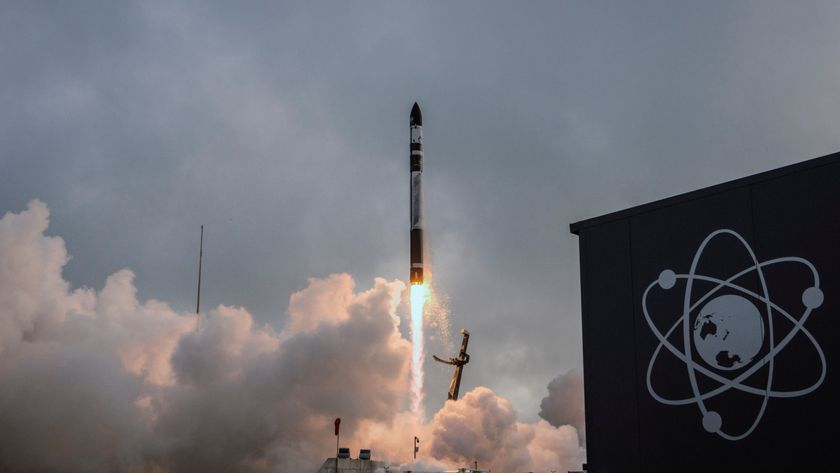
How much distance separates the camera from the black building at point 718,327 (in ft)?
80.5

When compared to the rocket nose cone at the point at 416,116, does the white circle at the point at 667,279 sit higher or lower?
lower

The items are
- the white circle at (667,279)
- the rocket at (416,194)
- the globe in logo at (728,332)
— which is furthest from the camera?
the rocket at (416,194)

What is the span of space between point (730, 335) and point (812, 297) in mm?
2801

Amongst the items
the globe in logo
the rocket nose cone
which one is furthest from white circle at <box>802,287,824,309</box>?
the rocket nose cone

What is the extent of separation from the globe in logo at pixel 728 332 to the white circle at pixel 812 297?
1483 mm

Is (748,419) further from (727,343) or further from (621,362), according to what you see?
(621,362)

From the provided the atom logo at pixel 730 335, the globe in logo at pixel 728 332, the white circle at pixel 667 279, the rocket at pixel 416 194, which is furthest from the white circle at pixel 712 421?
the rocket at pixel 416 194

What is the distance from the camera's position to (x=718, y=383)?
1041 inches

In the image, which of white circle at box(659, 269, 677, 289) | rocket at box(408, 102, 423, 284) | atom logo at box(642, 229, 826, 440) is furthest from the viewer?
rocket at box(408, 102, 423, 284)

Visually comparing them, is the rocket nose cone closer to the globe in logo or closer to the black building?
the black building

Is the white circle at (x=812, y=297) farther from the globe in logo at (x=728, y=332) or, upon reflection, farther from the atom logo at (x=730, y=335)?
the globe in logo at (x=728, y=332)

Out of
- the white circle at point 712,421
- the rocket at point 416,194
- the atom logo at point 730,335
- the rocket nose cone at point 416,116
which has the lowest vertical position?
the white circle at point 712,421

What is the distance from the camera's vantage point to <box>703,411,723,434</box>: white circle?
2620 cm

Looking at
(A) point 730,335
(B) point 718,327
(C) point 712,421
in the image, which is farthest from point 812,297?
(C) point 712,421
